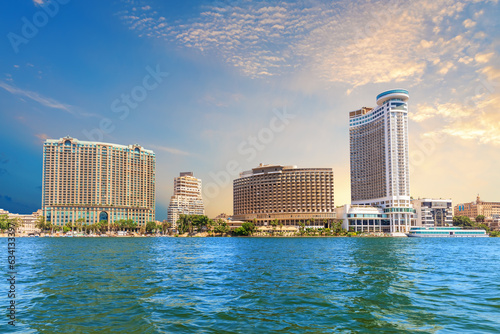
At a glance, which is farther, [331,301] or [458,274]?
[458,274]

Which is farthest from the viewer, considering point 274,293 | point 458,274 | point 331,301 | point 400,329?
point 458,274

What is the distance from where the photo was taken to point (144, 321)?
18.8 metres

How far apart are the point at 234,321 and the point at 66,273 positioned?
84.5 feet

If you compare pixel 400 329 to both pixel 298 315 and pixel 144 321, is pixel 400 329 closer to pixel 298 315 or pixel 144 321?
pixel 298 315

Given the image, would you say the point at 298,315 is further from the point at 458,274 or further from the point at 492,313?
the point at 458,274

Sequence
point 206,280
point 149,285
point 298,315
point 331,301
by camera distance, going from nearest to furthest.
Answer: point 298,315 < point 331,301 < point 149,285 < point 206,280

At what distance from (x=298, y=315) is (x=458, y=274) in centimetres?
2515

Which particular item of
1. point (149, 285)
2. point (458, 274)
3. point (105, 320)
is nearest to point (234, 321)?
point (105, 320)

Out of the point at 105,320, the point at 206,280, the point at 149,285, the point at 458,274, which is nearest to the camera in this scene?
the point at 105,320

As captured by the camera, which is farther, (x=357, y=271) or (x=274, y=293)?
(x=357, y=271)

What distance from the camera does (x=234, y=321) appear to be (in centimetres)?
1870

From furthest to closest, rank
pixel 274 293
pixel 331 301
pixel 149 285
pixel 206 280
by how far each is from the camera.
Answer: pixel 206 280
pixel 149 285
pixel 274 293
pixel 331 301

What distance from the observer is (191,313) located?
20359 millimetres

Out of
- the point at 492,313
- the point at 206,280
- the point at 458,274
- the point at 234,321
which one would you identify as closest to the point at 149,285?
the point at 206,280
